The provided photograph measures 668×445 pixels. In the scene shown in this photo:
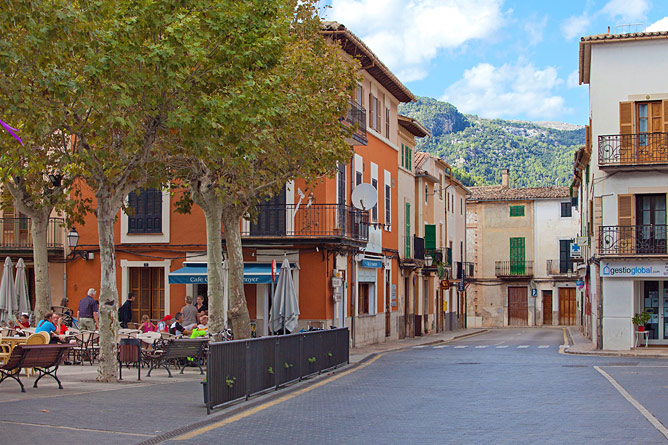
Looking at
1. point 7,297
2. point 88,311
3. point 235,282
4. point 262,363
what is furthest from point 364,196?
point 262,363

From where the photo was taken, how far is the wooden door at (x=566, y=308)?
2702 inches

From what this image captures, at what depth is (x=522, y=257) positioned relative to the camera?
70438 mm

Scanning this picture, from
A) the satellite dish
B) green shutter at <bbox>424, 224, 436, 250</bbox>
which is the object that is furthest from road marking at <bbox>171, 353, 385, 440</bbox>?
green shutter at <bbox>424, 224, 436, 250</bbox>

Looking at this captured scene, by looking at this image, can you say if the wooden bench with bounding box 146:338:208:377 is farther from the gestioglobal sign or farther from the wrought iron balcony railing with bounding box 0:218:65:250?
the gestioglobal sign

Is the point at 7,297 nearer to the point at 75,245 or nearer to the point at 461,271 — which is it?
the point at 75,245

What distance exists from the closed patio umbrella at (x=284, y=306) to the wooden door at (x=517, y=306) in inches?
1866

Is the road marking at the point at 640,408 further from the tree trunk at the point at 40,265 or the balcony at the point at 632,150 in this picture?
the tree trunk at the point at 40,265

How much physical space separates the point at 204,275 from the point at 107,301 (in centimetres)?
1169

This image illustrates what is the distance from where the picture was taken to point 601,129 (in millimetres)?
31641

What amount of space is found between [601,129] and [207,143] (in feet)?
64.0

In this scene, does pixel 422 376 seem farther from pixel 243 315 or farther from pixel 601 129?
pixel 601 129

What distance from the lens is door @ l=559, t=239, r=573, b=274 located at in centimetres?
6888

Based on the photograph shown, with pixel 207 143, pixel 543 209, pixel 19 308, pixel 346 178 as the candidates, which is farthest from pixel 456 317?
pixel 207 143

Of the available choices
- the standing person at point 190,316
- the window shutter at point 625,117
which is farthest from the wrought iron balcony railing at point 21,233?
the window shutter at point 625,117
